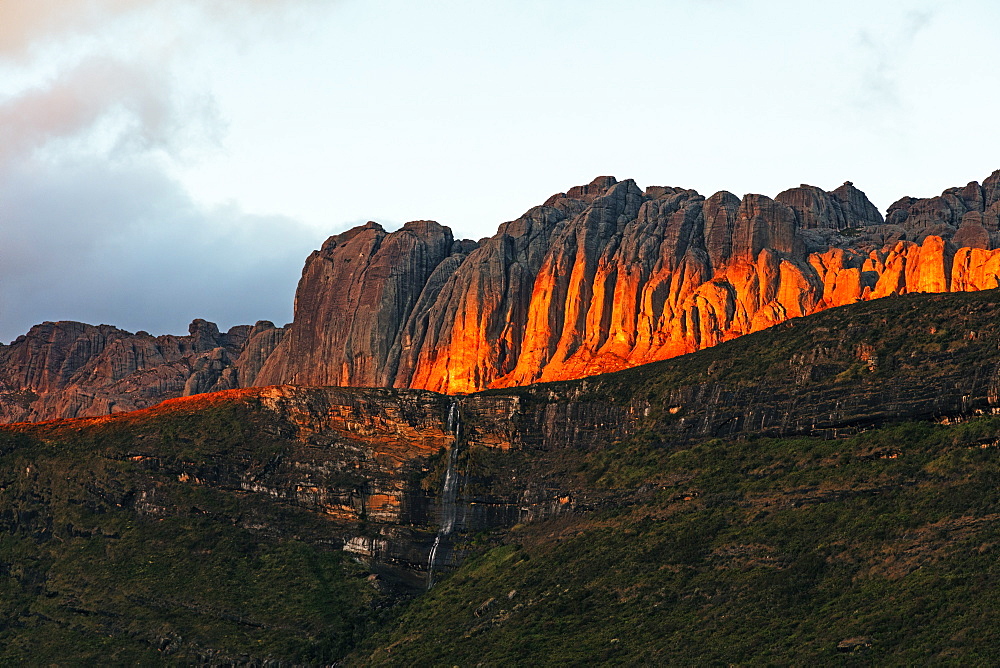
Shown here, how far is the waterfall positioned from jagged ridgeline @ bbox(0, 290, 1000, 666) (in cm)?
32

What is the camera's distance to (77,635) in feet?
424

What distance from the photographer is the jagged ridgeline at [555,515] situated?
99.9 meters

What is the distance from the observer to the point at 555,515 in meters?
136

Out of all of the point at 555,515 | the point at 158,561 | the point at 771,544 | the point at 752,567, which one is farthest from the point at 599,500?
the point at 158,561

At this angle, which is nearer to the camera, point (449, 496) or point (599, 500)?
point (599, 500)

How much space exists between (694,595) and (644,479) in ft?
88.0

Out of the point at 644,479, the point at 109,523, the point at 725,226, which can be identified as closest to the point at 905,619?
the point at 644,479

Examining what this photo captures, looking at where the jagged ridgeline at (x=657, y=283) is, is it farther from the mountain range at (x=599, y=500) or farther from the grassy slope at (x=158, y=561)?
the grassy slope at (x=158, y=561)

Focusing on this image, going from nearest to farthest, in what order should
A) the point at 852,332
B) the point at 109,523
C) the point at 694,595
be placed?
the point at 694,595
the point at 852,332
the point at 109,523

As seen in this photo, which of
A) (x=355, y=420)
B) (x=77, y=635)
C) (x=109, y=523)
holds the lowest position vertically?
(x=77, y=635)

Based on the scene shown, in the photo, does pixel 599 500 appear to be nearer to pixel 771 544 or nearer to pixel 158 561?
pixel 771 544

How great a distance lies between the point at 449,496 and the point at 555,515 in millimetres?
13598

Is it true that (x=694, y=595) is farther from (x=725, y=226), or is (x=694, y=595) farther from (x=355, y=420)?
(x=725, y=226)

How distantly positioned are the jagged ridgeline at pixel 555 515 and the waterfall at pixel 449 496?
32 centimetres
